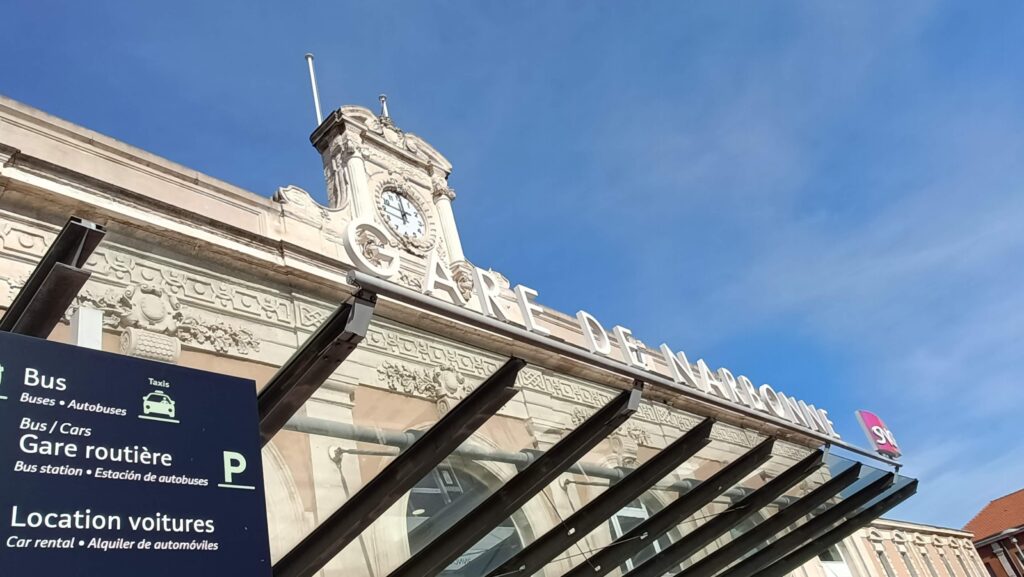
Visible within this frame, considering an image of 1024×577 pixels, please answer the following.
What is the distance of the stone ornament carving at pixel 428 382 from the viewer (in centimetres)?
980

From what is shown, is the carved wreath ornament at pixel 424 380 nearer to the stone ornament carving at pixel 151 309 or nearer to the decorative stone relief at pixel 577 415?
the decorative stone relief at pixel 577 415

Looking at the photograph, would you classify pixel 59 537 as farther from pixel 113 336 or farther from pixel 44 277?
pixel 113 336

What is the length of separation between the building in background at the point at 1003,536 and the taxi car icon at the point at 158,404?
185 ft

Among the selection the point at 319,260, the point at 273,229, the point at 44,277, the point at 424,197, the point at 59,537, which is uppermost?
the point at 424,197

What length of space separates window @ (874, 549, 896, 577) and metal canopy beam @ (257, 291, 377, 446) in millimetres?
22316

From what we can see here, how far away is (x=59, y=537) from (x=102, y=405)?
0.83m

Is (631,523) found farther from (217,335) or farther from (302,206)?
(302,206)

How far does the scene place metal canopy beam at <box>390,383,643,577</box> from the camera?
6.77 meters

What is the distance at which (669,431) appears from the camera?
472 inches

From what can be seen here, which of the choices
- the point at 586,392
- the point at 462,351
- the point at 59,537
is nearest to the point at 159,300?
the point at 462,351

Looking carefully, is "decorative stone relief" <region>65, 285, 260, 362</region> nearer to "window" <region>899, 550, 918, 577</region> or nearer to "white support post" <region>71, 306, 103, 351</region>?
"white support post" <region>71, 306, 103, 351</region>

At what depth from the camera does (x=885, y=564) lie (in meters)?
22.5

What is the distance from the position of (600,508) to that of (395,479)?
8.89ft

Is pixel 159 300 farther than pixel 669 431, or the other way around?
pixel 669 431
